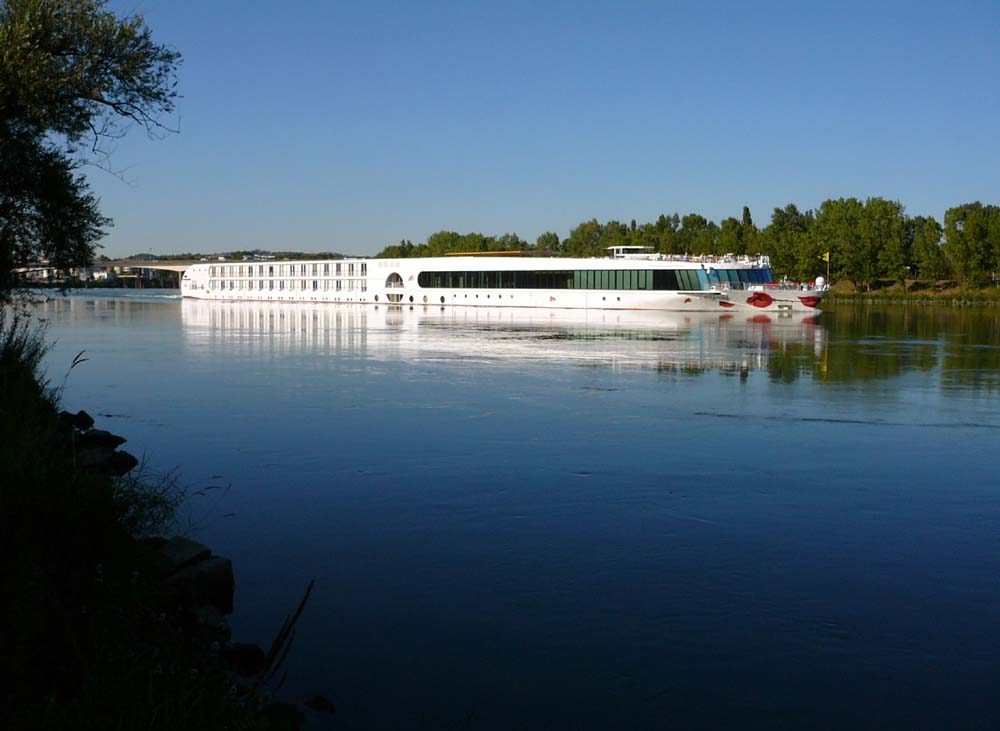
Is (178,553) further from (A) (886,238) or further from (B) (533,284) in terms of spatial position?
(A) (886,238)

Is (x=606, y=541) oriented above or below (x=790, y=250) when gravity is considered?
below

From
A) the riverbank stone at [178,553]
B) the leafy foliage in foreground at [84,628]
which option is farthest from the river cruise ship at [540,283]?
the leafy foliage in foreground at [84,628]

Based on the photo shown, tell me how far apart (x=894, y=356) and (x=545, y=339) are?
1682 centimetres

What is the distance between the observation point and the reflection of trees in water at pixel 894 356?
28312mm

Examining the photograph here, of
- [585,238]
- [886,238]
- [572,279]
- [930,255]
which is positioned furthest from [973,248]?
[585,238]

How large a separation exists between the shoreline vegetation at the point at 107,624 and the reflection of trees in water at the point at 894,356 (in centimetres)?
2205

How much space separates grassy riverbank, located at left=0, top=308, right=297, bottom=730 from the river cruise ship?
2968 inches

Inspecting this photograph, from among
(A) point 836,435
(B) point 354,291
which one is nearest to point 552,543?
(A) point 836,435

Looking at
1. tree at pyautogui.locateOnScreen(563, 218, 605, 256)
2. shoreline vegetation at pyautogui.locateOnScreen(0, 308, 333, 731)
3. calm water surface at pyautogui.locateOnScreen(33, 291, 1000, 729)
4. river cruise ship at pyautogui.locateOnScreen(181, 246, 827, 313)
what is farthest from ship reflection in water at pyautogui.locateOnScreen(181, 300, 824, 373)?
tree at pyautogui.locateOnScreen(563, 218, 605, 256)

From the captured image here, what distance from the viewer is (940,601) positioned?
883cm

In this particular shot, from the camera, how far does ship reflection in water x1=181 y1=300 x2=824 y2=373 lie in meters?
34.7

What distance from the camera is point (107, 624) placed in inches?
247

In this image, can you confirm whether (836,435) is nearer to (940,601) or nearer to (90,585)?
(940,601)

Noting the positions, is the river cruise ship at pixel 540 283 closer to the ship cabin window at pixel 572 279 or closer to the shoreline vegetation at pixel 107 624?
the ship cabin window at pixel 572 279
